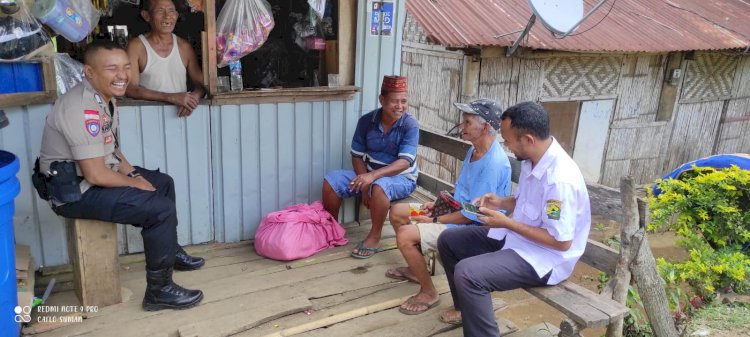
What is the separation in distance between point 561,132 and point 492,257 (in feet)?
21.7

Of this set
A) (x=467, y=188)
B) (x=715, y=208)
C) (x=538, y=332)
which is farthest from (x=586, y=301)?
(x=715, y=208)

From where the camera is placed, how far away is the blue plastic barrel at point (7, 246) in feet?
7.86

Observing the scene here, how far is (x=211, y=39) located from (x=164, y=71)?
0.40m

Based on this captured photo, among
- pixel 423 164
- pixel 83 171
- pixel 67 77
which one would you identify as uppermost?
pixel 67 77

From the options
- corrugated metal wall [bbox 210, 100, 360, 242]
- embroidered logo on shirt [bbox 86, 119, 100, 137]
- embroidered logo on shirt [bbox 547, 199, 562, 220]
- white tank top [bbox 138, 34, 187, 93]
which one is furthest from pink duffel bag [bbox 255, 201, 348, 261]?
embroidered logo on shirt [bbox 547, 199, 562, 220]

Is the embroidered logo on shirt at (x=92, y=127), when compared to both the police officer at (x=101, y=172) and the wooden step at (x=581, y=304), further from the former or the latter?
the wooden step at (x=581, y=304)

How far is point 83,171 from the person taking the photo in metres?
2.76

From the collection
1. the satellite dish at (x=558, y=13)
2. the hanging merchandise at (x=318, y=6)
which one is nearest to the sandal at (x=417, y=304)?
the hanging merchandise at (x=318, y=6)

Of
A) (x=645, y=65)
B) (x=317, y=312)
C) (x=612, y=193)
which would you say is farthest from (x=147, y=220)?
(x=645, y=65)

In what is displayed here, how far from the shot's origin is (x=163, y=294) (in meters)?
3.09

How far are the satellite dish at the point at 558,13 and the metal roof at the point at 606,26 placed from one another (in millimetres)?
1393

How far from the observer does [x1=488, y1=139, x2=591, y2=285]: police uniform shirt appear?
246 cm

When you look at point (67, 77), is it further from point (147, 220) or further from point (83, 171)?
point (147, 220)

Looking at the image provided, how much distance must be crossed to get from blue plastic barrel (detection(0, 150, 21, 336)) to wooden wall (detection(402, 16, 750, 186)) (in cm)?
584
